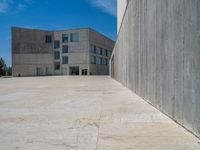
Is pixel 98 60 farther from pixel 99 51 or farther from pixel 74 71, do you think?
pixel 74 71

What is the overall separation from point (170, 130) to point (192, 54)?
4.47ft

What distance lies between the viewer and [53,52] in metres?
59.9

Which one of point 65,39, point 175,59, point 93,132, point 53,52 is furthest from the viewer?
point 53,52

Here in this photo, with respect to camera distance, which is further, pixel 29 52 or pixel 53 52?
pixel 53 52

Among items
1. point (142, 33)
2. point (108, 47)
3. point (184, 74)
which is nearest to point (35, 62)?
point (108, 47)

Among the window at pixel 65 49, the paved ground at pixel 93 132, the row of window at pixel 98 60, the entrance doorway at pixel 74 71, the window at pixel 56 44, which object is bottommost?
the paved ground at pixel 93 132

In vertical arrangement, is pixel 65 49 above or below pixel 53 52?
above

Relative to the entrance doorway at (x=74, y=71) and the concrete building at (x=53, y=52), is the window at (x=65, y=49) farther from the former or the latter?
the entrance doorway at (x=74, y=71)

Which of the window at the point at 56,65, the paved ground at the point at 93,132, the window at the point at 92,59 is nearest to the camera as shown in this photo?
the paved ground at the point at 93,132

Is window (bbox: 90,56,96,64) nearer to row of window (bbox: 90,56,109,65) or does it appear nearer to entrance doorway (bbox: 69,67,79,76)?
row of window (bbox: 90,56,109,65)

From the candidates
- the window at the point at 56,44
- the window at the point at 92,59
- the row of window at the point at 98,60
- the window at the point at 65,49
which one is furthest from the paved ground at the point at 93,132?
the window at the point at 56,44

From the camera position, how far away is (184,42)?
3701 millimetres

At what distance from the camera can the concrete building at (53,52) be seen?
56.8 meters

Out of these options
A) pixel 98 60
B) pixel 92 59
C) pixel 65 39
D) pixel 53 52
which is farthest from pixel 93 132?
pixel 98 60
